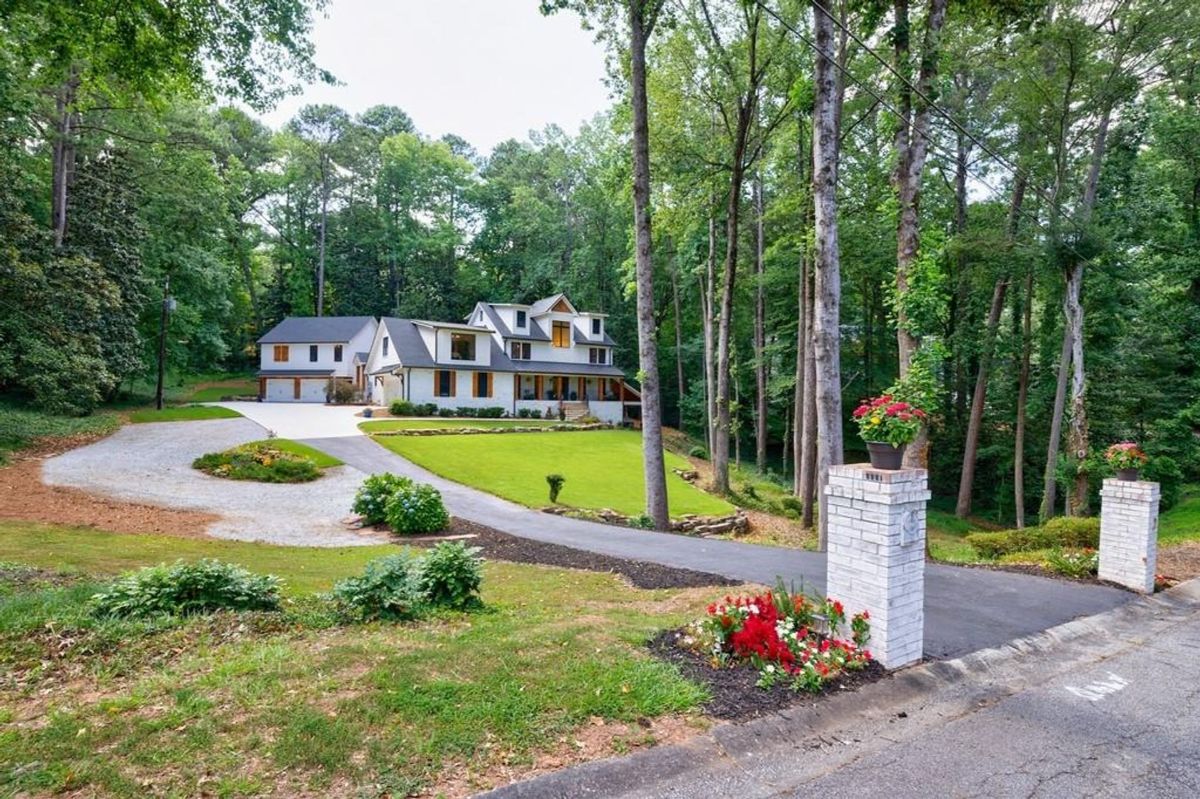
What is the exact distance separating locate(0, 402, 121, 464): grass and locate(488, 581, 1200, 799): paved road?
18133mm

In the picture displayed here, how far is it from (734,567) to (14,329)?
22106mm

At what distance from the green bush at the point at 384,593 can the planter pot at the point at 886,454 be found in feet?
12.9

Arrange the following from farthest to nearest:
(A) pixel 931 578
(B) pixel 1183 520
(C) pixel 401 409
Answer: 1. (C) pixel 401 409
2. (B) pixel 1183 520
3. (A) pixel 931 578

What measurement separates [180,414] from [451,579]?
82.0 ft

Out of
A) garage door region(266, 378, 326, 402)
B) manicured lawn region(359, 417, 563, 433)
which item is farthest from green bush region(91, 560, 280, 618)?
garage door region(266, 378, 326, 402)

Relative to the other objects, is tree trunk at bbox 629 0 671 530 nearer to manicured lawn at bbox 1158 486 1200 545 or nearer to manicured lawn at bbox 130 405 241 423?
manicured lawn at bbox 1158 486 1200 545

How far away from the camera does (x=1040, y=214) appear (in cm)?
1359

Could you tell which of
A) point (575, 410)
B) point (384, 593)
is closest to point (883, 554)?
point (384, 593)

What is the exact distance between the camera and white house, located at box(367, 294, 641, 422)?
96.6ft

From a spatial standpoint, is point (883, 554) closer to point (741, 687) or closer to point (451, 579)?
point (741, 687)

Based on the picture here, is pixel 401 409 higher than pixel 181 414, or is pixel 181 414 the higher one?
pixel 401 409

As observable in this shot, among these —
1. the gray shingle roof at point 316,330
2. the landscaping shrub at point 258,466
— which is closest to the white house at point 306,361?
the gray shingle roof at point 316,330

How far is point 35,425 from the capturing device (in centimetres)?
1734

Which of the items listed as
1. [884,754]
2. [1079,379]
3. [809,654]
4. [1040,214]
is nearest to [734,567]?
[809,654]
